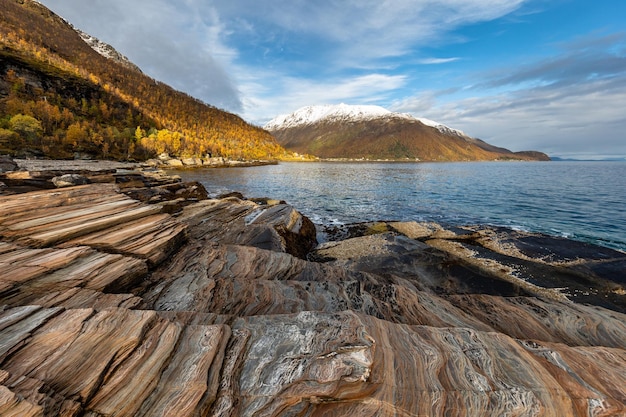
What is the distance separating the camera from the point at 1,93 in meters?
96.5

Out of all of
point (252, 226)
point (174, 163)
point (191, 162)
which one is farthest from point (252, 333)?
point (191, 162)

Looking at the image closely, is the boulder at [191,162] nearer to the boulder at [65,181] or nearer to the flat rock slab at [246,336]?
the boulder at [65,181]

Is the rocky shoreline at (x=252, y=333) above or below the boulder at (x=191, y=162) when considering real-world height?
above

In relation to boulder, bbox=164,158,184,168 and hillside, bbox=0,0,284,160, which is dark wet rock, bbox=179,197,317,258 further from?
boulder, bbox=164,158,184,168

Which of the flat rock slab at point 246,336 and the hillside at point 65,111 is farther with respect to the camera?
the hillside at point 65,111

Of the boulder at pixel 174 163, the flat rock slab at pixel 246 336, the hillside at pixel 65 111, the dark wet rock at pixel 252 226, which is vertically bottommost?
the boulder at pixel 174 163

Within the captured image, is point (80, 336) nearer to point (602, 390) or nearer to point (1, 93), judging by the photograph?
point (602, 390)

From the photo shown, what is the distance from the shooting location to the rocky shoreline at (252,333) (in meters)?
4.28

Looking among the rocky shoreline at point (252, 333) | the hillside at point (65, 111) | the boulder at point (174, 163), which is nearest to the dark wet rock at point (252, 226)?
the rocky shoreline at point (252, 333)

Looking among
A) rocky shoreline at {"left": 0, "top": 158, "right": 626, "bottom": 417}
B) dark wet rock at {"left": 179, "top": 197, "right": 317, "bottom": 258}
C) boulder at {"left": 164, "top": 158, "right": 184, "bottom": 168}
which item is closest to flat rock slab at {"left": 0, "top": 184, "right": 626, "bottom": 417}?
rocky shoreline at {"left": 0, "top": 158, "right": 626, "bottom": 417}

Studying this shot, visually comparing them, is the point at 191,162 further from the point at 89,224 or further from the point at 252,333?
the point at 252,333

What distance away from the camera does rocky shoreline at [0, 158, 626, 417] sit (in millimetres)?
4277

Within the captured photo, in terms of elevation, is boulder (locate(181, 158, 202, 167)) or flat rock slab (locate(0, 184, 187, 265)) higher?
flat rock slab (locate(0, 184, 187, 265))

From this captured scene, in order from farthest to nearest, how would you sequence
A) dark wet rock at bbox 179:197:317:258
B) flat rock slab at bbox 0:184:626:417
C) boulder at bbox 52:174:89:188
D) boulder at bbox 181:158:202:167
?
boulder at bbox 181:158:202:167 → boulder at bbox 52:174:89:188 → dark wet rock at bbox 179:197:317:258 → flat rock slab at bbox 0:184:626:417
